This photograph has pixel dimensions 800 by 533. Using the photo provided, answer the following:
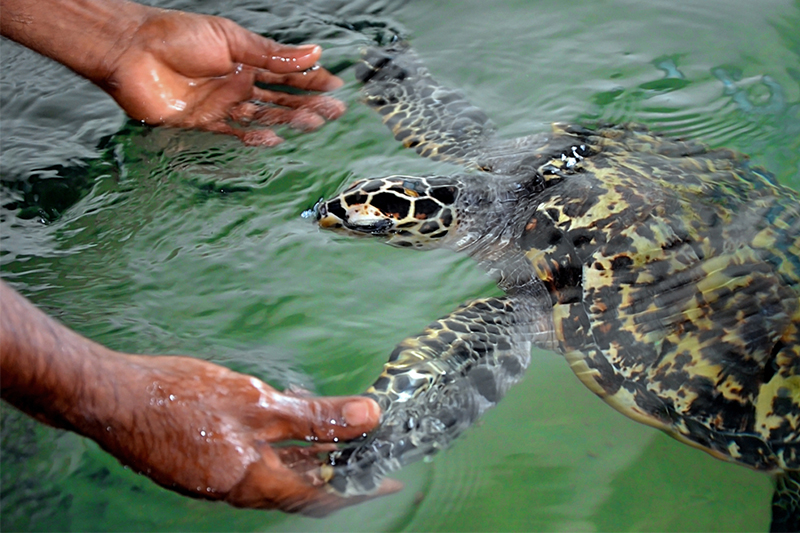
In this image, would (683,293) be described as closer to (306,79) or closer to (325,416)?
(325,416)

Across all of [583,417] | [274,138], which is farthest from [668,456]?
[274,138]

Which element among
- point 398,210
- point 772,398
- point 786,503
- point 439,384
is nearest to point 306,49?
point 398,210

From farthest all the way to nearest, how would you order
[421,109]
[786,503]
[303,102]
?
[421,109]
[303,102]
[786,503]

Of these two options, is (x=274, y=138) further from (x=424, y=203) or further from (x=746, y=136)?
(x=746, y=136)

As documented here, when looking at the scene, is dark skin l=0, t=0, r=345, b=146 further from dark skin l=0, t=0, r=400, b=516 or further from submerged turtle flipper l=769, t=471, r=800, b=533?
submerged turtle flipper l=769, t=471, r=800, b=533

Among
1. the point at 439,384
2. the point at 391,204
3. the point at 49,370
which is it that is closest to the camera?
the point at 49,370

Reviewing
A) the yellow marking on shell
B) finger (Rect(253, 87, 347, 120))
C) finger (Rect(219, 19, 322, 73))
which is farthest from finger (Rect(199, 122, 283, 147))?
the yellow marking on shell

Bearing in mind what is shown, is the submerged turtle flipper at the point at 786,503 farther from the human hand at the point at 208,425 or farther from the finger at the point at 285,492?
the human hand at the point at 208,425
